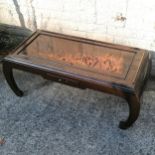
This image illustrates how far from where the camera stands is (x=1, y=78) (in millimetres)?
2168

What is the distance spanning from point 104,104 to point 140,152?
468 millimetres

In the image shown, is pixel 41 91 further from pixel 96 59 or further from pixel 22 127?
pixel 96 59

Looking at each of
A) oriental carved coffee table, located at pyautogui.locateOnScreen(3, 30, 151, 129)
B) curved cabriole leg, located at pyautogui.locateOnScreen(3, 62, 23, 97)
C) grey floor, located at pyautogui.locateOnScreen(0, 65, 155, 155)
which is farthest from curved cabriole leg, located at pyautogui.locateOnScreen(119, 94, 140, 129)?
curved cabriole leg, located at pyautogui.locateOnScreen(3, 62, 23, 97)

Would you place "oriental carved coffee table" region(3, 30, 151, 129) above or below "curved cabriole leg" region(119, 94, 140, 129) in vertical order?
above

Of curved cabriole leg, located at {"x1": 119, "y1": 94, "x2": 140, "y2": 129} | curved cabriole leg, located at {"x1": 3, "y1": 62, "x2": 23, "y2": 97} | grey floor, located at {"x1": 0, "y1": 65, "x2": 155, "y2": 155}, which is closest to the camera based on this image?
curved cabriole leg, located at {"x1": 119, "y1": 94, "x2": 140, "y2": 129}

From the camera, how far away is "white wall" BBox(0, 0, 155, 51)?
182cm

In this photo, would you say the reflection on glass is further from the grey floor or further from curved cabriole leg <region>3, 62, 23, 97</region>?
the grey floor

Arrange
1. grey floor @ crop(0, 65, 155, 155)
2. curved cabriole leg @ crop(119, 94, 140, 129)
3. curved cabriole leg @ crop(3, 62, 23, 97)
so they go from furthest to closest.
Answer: curved cabriole leg @ crop(3, 62, 23, 97) → grey floor @ crop(0, 65, 155, 155) → curved cabriole leg @ crop(119, 94, 140, 129)

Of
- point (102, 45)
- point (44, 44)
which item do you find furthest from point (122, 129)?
point (44, 44)

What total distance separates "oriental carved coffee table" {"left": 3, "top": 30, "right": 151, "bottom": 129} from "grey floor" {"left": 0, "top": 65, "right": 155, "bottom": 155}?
13 centimetres

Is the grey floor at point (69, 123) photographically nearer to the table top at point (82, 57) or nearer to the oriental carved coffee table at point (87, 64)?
the oriental carved coffee table at point (87, 64)

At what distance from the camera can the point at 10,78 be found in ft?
6.06

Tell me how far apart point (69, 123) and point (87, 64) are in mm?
461

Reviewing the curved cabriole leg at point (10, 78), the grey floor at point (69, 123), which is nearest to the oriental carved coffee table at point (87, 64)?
the curved cabriole leg at point (10, 78)
